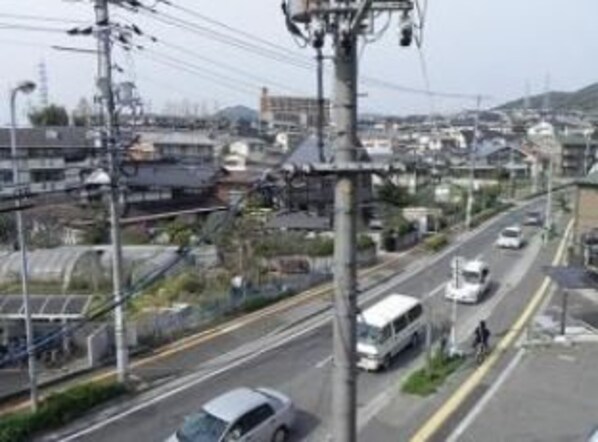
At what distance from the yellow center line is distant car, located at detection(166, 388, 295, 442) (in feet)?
10.6

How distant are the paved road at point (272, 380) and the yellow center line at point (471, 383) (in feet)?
5.24

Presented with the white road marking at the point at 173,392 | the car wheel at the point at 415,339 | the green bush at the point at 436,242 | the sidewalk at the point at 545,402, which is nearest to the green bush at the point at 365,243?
the green bush at the point at 436,242

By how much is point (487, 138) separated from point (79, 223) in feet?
310

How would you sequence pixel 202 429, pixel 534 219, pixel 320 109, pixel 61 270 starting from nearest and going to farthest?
pixel 320 109
pixel 202 429
pixel 61 270
pixel 534 219

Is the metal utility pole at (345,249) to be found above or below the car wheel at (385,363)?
above

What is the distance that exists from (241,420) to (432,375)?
307 inches

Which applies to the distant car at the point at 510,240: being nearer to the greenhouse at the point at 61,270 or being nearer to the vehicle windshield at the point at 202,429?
the greenhouse at the point at 61,270

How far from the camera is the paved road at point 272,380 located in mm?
19469

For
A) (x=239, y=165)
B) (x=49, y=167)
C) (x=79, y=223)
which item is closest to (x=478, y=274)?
(x=79, y=223)

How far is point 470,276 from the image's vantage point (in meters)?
36.0

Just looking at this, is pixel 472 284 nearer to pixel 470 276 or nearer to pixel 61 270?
pixel 470 276

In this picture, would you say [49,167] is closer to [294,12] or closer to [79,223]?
[79,223]

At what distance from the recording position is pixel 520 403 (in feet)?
68.5

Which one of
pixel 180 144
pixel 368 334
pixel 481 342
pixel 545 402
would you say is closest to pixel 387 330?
pixel 368 334
